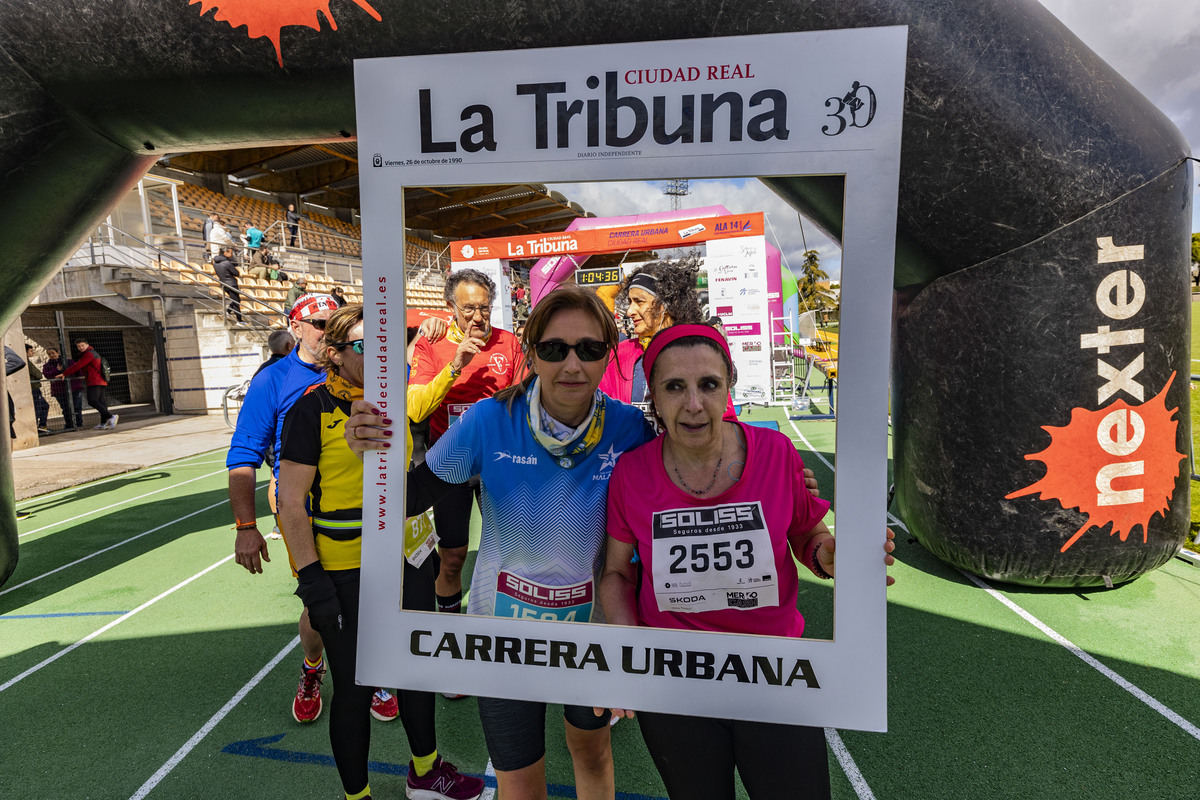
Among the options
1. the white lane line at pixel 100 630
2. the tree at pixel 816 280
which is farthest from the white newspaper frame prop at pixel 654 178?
the white lane line at pixel 100 630

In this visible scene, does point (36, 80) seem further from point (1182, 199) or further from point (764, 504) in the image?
point (1182, 199)

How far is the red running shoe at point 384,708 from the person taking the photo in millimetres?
2762

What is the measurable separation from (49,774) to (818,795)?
10.7 feet

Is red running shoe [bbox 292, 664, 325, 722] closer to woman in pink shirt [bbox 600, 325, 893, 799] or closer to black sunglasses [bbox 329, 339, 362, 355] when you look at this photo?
black sunglasses [bbox 329, 339, 362, 355]

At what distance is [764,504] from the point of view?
1318 mm

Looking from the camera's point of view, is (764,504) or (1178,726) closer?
(764,504)

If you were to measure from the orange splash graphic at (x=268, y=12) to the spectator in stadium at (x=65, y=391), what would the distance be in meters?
13.3

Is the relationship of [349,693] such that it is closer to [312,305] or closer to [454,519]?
[454,519]

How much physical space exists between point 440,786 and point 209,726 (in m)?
1.39

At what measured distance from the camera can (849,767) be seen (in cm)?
234

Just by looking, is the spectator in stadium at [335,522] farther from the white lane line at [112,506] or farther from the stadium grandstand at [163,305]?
the stadium grandstand at [163,305]

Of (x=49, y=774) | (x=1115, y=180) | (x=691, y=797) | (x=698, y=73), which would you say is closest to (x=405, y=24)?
(x=698, y=73)

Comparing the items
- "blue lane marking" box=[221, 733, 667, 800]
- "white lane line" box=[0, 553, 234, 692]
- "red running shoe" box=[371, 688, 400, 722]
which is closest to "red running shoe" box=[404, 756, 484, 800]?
"blue lane marking" box=[221, 733, 667, 800]

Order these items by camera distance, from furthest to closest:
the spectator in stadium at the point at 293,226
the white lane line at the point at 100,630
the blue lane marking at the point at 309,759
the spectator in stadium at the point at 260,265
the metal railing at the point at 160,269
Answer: the spectator in stadium at the point at 293,226, the spectator in stadium at the point at 260,265, the metal railing at the point at 160,269, the white lane line at the point at 100,630, the blue lane marking at the point at 309,759
